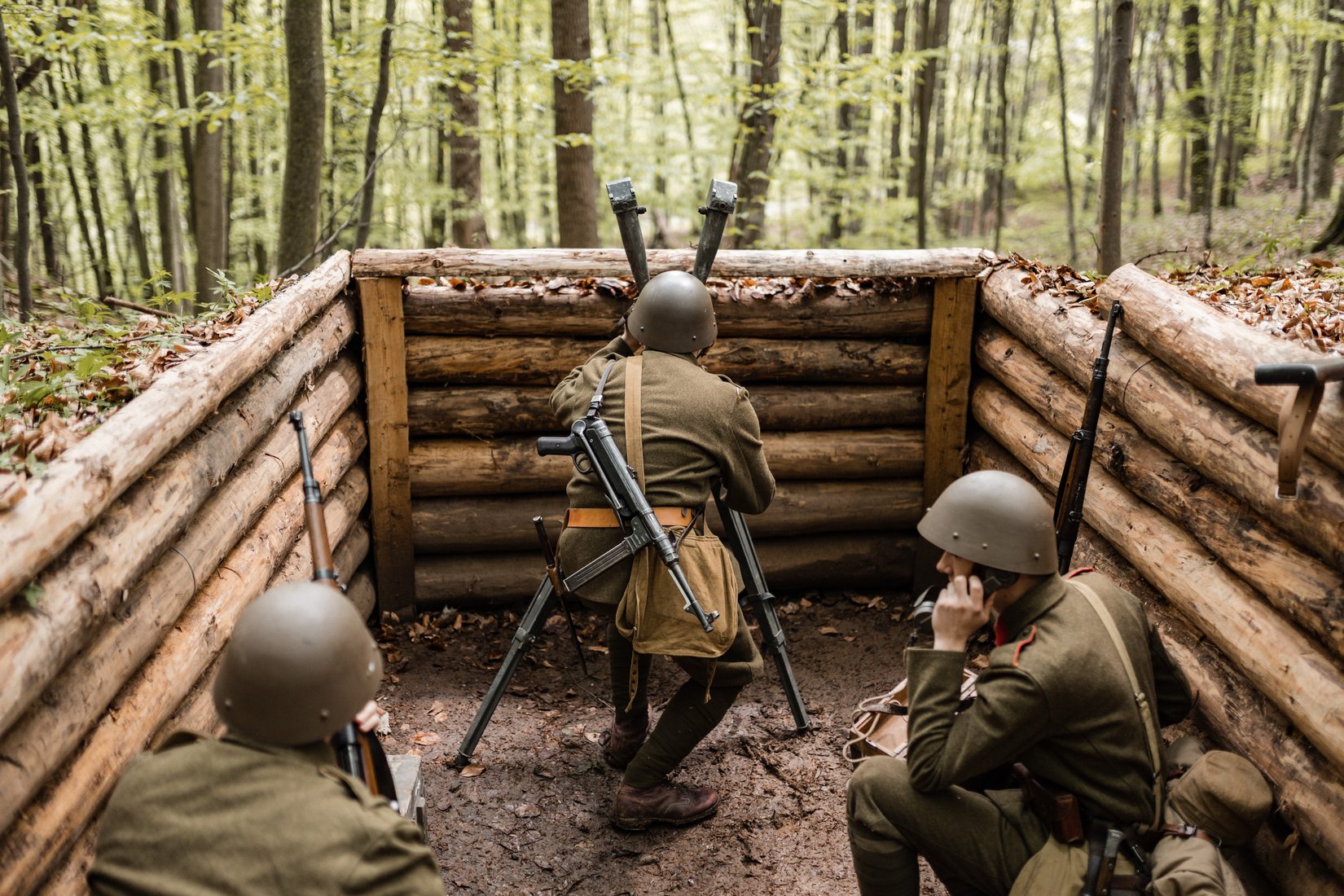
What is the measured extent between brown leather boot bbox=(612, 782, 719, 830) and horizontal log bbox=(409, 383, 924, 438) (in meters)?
2.54

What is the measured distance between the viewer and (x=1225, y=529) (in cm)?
355

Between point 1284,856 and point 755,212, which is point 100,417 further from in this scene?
point 755,212

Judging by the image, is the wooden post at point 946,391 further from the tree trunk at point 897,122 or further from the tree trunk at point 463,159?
the tree trunk at point 897,122

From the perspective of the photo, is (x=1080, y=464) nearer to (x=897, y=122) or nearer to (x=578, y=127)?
(x=578, y=127)

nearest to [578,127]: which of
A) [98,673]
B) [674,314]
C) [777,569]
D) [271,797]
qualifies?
A: [777,569]

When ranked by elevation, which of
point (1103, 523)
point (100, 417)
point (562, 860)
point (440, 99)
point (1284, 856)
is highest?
point (440, 99)

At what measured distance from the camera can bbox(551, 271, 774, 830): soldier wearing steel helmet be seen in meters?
4.06

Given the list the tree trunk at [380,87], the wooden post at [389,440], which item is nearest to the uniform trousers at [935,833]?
the wooden post at [389,440]

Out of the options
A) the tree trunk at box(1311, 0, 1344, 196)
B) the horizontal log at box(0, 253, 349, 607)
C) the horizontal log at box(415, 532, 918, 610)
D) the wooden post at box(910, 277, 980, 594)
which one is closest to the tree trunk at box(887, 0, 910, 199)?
the tree trunk at box(1311, 0, 1344, 196)

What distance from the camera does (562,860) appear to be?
4.14 metres

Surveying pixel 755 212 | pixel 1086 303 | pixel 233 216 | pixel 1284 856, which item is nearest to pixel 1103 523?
pixel 1086 303

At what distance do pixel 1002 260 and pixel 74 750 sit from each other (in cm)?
552

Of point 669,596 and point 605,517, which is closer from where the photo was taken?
point 669,596

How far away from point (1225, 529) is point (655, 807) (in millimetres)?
2626
